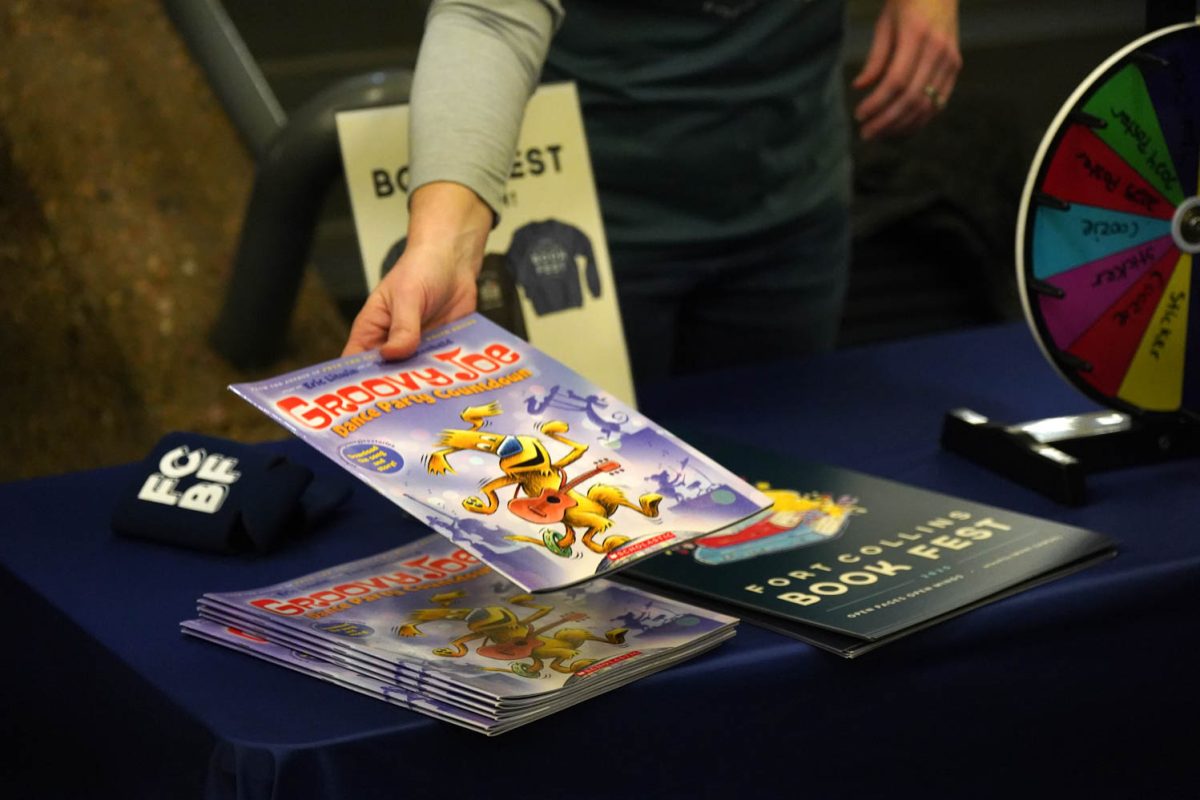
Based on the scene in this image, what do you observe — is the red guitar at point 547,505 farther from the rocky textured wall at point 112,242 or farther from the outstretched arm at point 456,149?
the rocky textured wall at point 112,242

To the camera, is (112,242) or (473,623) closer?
(473,623)

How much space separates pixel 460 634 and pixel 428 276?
288 mm

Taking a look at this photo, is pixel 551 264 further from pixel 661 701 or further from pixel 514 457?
pixel 661 701

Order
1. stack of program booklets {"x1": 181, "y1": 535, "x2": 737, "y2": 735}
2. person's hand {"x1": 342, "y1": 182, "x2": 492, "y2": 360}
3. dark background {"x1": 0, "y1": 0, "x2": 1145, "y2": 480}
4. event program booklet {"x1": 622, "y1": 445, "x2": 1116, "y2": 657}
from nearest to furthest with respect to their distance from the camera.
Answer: stack of program booklets {"x1": 181, "y1": 535, "x2": 737, "y2": 735} → event program booklet {"x1": 622, "y1": 445, "x2": 1116, "y2": 657} → person's hand {"x1": 342, "y1": 182, "x2": 492, "y2": 360} → dark background {"x1": 0, "y1": 0, "x2": 1145, "y2": 480}

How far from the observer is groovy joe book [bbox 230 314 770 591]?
781 mm

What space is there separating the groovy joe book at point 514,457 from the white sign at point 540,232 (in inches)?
12.6

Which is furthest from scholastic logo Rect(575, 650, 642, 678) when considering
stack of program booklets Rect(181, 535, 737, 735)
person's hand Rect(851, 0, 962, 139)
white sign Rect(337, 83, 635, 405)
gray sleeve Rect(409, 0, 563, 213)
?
person's hand Rect(851, 0, 962, 139)

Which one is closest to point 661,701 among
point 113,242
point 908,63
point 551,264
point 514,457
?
point 514,457

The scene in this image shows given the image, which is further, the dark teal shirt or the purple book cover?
the dark teal shirt

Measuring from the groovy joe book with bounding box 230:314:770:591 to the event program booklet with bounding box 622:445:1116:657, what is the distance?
0.17 feet

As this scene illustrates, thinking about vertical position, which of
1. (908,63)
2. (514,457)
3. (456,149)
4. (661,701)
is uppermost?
(908,63)

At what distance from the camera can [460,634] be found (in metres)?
0.81

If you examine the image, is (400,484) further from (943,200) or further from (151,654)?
(943,200)

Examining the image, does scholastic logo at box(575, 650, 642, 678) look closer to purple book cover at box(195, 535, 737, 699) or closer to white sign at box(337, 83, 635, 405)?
purple book cover at box(195, 535, 737, 699)
